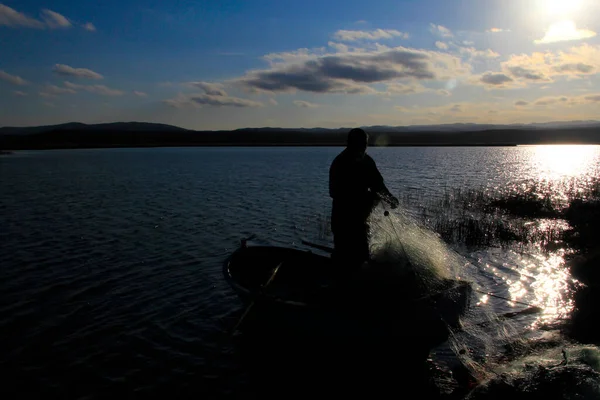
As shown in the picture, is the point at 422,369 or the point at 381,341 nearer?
the point at 381,341

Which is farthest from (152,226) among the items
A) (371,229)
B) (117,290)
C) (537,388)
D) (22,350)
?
(537,388)

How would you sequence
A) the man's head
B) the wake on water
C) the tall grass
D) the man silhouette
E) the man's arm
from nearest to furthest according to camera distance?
the wake on water
the man's head
the man silhouette
the man's arm
the tall grass

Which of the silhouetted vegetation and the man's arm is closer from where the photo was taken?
the man's arm

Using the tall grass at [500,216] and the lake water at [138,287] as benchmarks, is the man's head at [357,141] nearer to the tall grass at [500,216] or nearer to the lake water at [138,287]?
the lake water at [138,287]

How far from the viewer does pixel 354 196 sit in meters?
7.81

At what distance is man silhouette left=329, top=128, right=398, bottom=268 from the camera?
299 inches

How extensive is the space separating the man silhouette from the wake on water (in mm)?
464

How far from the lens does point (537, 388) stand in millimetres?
6191

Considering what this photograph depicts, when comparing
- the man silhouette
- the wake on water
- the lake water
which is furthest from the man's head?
the lake water

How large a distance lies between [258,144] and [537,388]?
173655 millimetres

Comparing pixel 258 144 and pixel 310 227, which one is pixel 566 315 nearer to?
pixel 310 227

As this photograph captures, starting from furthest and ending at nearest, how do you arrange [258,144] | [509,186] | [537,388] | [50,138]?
[258,144], [50,138], [509,186], [537,388]

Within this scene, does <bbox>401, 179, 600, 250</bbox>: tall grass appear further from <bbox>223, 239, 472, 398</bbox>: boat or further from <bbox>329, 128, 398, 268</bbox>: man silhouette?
<bbox>329, 128, 398, 268</bbox>: man silhouette

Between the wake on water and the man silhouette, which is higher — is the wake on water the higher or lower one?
the lower one
